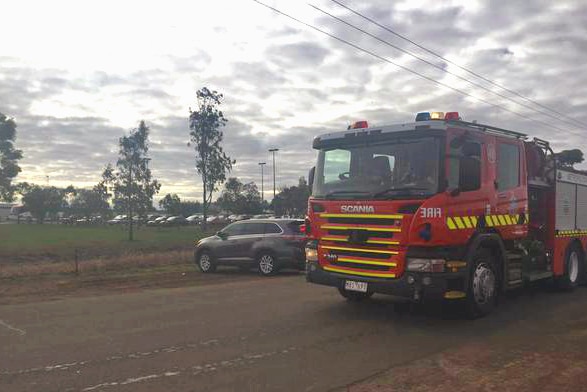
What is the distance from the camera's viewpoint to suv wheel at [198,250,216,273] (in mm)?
17203

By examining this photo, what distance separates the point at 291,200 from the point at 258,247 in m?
81.6

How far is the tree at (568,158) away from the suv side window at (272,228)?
7.75 meters

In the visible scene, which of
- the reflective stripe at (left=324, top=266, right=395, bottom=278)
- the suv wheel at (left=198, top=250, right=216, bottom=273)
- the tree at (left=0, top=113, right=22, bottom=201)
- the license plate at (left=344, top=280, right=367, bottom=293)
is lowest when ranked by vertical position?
the suv wheel at (left=198, top=250, right=216, bottom=273)

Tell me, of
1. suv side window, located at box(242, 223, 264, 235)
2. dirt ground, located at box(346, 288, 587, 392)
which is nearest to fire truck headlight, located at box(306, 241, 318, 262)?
dirt ground, located at box(346, 288, 587, 392)

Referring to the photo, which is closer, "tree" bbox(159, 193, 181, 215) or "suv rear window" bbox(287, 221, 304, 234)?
"suv rear window" bbox(287, 221, 304, 234)

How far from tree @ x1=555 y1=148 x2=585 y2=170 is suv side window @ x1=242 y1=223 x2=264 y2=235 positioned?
8355 mm

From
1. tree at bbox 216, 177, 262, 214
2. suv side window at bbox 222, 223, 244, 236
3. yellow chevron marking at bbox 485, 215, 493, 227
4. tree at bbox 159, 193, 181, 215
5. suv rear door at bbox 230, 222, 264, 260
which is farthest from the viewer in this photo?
tree at bbox 159, 193, 181, 215

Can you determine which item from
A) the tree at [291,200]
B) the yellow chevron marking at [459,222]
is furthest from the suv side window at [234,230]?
the tree at [291,200]

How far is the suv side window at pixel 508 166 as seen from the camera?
8.99m

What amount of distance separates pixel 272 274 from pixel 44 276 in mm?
6635

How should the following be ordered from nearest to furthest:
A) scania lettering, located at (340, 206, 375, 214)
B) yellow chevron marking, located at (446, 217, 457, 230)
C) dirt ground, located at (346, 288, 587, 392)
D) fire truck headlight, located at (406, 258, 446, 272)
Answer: dirt ground, located at (346, 288, 587, 392)
fire truck headlight, located at (406, 258, 446, 272)
yellow chevron marking, located at (446, 217, 457, 230)
scania lettering, located at (340, 206, 375, 214)

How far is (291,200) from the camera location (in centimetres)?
9794

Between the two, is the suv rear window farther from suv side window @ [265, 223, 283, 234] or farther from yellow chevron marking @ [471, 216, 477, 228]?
yellow chevron marking @ [471, 216, 477, 228]

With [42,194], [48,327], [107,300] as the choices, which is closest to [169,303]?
[107,300]
